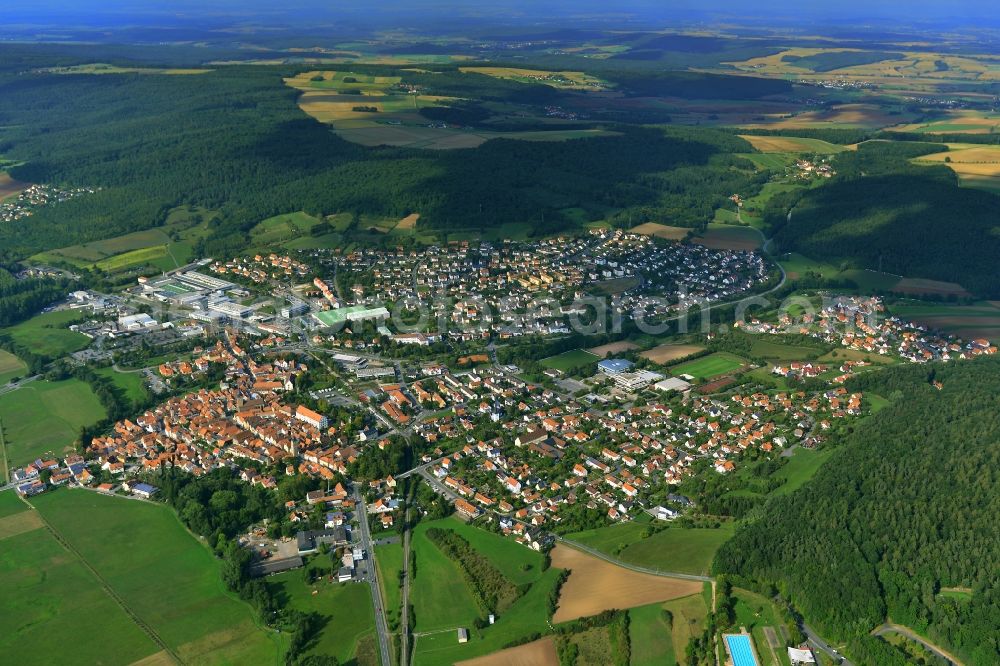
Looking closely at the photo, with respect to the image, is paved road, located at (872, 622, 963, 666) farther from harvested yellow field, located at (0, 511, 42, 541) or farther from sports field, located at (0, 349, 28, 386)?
sports field, located at (0, 349, 28, 386)

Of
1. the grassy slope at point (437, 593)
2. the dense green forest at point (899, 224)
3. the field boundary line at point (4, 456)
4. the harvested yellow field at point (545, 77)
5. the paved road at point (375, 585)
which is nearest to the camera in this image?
the paved road at point (375, 585)

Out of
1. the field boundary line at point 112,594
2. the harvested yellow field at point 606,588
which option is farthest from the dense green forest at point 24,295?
the harvested yellow field at point 606,588

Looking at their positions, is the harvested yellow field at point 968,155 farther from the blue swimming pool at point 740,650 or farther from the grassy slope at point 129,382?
the grassy slope at point 129,382

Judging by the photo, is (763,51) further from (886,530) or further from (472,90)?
(886,530)

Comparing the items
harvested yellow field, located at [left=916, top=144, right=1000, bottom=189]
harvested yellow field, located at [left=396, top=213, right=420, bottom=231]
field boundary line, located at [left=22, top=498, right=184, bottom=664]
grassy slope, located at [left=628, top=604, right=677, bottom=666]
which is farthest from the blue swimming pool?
harvested yellow field, located at [left=916, top=144, right=1000, bottom=189]

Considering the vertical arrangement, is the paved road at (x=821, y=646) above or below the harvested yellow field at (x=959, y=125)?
below

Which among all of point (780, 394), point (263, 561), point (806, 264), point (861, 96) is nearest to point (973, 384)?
point (780, 394)
